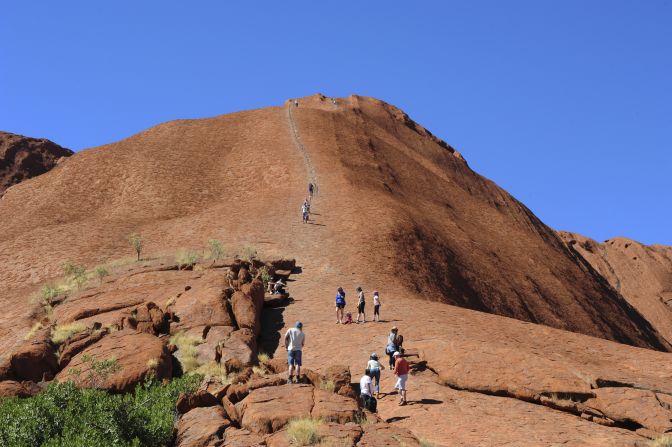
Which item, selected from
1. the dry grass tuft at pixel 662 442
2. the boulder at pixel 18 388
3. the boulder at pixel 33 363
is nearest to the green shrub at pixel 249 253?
the boulder at pixel 33 363

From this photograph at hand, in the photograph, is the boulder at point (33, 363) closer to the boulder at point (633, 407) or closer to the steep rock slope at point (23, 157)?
the boulder at point (633, 407)

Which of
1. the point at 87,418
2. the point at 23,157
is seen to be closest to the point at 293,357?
the point at 87,418

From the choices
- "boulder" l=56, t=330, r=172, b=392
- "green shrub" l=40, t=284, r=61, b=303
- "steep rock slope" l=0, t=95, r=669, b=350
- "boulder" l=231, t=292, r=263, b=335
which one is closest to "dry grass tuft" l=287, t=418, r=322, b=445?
"boulder" l=56, t=330, r=172, b=392

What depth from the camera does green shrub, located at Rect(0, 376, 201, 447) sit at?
46.4 feet

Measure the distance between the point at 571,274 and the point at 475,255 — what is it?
16245 millimetres

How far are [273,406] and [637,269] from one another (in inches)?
3934

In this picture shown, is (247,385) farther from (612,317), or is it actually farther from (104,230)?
(612,317)

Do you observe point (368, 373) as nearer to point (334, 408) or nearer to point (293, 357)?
point (293, 357)

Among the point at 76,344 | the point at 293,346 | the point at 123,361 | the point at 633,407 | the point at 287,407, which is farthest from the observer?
the point at 76,344

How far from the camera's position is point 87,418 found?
15.0 m

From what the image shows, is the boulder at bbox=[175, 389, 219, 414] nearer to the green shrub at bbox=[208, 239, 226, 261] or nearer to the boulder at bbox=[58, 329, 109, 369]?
the boulder at bbox=[58, 329, 109, 369]

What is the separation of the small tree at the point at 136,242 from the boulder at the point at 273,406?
2532cm

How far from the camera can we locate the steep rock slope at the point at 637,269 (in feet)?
296

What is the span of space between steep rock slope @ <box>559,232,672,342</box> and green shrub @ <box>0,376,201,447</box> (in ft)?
267
